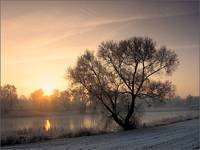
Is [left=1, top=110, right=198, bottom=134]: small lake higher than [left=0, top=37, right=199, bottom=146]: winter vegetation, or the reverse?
[left=0, top=37, right=199, bottom=146]: winter vegetation

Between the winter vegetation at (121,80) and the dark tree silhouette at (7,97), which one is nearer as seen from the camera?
the winter vegetation at (121,80)

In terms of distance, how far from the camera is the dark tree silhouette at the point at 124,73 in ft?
113

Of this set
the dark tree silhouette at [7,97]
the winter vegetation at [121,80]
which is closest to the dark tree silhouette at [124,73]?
the winter vegetation at [121,80]

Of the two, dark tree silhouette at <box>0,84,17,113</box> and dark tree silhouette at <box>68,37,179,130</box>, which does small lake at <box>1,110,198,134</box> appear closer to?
dark tree silhouette at <box>68,37,179,130</box>

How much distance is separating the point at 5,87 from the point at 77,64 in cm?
9384

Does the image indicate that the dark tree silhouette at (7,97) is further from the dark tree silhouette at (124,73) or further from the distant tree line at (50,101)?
the dark tree silhouette at (124,73)

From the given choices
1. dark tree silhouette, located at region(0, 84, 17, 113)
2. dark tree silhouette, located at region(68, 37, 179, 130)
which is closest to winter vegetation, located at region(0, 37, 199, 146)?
dark tree silhouette, located at region(68, 37, 179, 130)

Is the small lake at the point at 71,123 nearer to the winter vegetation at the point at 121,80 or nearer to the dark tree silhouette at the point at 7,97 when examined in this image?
the winter vegetation at the point at 121,80

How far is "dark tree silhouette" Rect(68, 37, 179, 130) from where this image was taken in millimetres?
34594

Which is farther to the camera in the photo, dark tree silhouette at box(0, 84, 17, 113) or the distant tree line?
dark tree silhouette at box(0, 84, 17, 113)

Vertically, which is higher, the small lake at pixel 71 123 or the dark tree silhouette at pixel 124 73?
the dark tree silhouette at pixel 124 73

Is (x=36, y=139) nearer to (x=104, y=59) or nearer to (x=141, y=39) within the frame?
(x=104, y=59)

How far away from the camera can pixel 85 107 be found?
119 feet

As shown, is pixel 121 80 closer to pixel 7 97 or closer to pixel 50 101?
pixel 7 97
